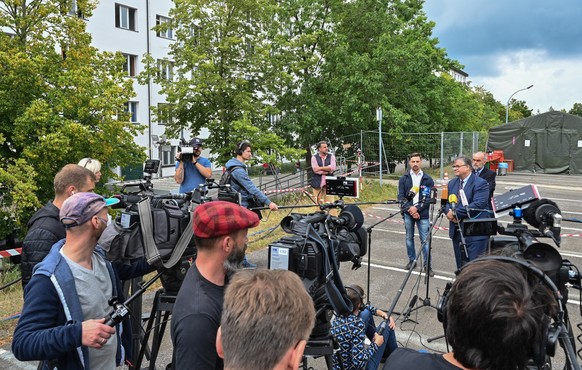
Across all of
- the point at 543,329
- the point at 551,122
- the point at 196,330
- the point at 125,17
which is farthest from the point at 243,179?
the point at 551,122

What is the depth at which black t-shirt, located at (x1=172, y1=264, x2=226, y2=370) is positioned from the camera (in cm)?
168

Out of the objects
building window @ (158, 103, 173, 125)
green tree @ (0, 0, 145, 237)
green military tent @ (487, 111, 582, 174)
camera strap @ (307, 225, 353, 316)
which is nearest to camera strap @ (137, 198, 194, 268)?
camera strap @ (307, 225, 353, 316)

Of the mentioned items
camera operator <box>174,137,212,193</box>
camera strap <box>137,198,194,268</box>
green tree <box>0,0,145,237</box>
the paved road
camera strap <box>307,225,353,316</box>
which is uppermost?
green tree <box>0,0,145,237</box>

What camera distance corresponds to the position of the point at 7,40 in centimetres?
1023

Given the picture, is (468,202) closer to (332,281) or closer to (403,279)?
(403,279)

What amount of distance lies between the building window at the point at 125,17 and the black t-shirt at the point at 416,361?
29.7 metres

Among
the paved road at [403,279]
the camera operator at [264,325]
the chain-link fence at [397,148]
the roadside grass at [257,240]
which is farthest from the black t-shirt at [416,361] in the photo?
the chain-link fence at [397,148]

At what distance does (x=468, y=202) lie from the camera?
5.73 m

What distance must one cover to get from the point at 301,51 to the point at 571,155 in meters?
18.7

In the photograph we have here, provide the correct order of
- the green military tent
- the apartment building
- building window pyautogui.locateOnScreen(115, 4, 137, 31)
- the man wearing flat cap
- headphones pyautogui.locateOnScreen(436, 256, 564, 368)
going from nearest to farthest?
headphones pyautogui.locateOnScreen(436, 256, 564, 368) → the man wearing flat cap → the apartment building → the green military tent → building window pyautogui.locateOnScreen(115, 4, 137, 31)

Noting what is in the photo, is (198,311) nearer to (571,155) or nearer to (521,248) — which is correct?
(521,248)

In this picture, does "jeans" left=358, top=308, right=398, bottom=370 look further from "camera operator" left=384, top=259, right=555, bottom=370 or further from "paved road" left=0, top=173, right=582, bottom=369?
"camera operator" left=384, top=259, right=555, bottom=370

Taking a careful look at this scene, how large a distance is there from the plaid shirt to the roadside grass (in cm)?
290

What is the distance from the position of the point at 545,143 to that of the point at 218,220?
96.8ft
